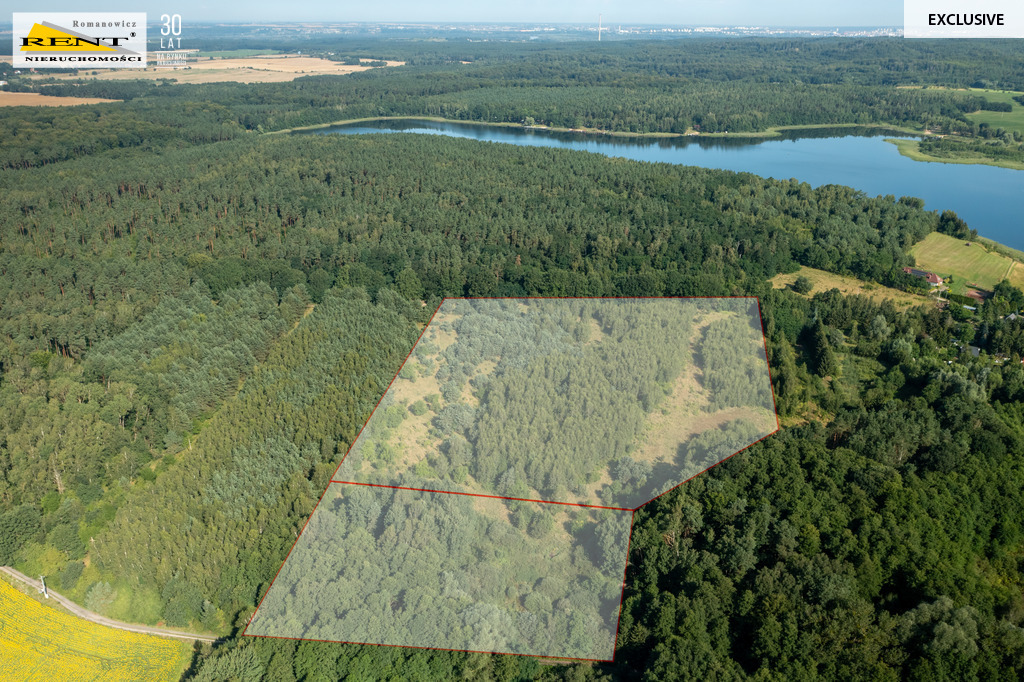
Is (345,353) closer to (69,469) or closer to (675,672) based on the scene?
(675,672)

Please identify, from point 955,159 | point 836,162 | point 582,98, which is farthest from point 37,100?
point 955,159

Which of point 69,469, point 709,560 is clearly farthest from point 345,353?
point 69,469

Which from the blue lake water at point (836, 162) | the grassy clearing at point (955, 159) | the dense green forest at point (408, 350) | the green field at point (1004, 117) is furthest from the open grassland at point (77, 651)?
the green field at point (1004, 117)

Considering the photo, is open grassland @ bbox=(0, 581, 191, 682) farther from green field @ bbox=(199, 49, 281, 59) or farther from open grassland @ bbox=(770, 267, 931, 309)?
green field @ bbox=(199, 49, 281, 59)

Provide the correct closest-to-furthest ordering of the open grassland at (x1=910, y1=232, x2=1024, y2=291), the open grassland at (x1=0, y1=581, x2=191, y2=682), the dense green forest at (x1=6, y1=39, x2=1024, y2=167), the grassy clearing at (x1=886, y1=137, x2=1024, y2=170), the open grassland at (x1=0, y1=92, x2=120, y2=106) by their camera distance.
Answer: the open grassland at (x1=0, y1=581, x2=191, y2=682) < the open grassland at (x1=910, y1=232, x2=1024, y2=291) < the grassy clearing at (x1=886, y1=137, x2=1024, y2=170) < the dense green forest at (x1=6, y1=39, x2=1024, y2=167) < the open grassland at (x1=0, y1=92, x2=120, y2=106)

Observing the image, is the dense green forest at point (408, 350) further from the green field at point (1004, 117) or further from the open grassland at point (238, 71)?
the open grassland at point (238, 71)

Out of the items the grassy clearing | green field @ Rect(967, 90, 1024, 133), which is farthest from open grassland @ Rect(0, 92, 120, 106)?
green field @ Rect(967, 90, 1024, 133)
